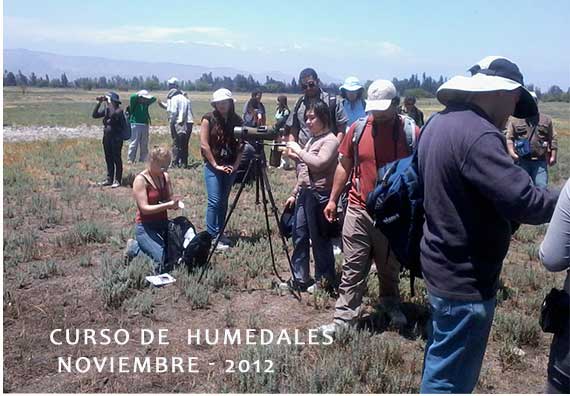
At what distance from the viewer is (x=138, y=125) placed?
43.4 feet

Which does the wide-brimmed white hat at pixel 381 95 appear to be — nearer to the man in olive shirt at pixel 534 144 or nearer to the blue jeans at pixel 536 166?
the man in olive shirt at pixel 534 144

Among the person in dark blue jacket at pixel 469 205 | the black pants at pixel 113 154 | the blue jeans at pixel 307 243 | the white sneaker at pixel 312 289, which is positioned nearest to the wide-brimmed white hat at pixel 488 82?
the person in dark blue jacket at pixel 469 205

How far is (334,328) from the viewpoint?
4.38 meters

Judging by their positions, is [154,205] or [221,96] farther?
[221,96]

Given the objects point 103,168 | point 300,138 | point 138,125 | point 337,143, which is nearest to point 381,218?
point 337,143

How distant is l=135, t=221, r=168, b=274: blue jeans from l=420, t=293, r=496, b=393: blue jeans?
11.8 ft

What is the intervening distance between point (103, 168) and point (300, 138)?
28.8ft

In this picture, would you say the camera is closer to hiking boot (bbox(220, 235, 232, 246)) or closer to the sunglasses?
the sunglasses

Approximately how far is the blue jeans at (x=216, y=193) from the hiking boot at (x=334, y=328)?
8.28ft

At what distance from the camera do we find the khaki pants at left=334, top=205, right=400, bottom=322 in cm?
421

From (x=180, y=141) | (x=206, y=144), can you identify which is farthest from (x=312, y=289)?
(x=180, y=141)

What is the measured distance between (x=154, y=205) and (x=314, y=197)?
5.91 feet

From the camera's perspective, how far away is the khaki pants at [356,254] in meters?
4.21

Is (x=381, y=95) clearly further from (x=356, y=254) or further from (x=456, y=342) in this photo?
(x=456, y=342)
